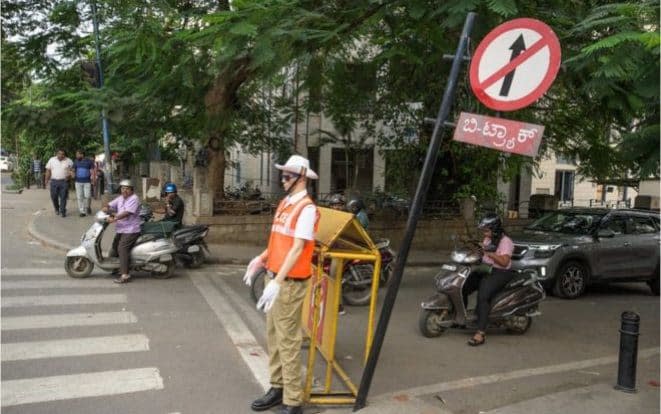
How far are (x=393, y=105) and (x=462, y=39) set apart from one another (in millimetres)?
12076

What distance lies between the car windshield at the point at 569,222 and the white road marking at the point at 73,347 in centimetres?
813

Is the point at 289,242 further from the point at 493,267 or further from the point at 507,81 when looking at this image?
the point at 493,267

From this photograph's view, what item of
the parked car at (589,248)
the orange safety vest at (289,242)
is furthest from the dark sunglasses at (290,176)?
the parked car at (589,248)

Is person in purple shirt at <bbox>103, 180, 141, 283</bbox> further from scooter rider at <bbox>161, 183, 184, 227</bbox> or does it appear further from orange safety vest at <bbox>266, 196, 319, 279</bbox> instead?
orange safety vest at <bbox>266, 196, 319, 279</bbox>

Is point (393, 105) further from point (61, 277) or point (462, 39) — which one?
point (462, 39)

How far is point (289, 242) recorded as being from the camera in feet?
14.8

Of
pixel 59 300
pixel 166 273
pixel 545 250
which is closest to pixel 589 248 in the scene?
pixel 545 250

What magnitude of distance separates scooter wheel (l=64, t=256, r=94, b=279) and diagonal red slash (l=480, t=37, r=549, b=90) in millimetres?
7512

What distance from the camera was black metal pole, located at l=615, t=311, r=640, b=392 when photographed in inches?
217

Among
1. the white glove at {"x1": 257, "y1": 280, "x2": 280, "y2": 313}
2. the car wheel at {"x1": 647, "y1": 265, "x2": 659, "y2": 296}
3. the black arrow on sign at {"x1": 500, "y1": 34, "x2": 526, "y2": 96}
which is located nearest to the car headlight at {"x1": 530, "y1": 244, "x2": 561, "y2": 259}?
the car wheel at {"x1": 647, "y1": 265, "x2": 659, "y2": 296}

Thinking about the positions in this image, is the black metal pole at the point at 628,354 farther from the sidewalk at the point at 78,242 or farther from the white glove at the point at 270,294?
the sidewalk at the point at 78,242

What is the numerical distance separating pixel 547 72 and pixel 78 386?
4506 mm

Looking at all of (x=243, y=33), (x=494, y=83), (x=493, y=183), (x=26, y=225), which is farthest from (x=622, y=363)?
(x=26, y=225)

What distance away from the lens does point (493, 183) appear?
16.0 metres
